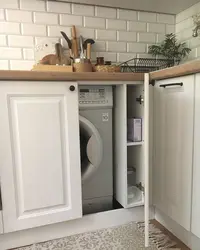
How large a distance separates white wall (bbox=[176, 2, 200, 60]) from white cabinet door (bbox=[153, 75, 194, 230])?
2.11ft

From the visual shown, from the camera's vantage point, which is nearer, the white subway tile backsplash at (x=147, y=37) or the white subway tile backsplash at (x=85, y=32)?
the white subway tile backsplash at (x=85, y=32)

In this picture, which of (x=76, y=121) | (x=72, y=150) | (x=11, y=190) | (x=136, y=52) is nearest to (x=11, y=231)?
(x=11, y=190)

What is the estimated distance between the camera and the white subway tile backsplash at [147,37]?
6.19ft

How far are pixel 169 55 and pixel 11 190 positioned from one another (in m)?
1.47

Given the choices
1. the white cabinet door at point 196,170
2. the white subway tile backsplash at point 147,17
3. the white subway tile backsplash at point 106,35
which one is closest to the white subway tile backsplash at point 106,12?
the white subway tile backsplash at point 106,35

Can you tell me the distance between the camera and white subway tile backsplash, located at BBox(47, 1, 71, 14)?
5.37 ft

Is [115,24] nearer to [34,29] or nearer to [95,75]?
[34,29]

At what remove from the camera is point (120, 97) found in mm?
1438

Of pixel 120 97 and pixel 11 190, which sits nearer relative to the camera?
pixel 11 190

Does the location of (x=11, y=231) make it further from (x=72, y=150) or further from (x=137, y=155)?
(x=137, y=155)

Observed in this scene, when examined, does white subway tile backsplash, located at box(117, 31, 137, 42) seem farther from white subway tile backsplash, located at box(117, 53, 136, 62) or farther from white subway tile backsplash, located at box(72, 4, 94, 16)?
white subway tile backsplash, located at box(72, 4, 94, 16)

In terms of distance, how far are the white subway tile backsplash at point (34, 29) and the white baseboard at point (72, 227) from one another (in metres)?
1.30

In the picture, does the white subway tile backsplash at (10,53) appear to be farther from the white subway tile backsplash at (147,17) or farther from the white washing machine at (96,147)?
the white subway tile backsplash at (147,17)

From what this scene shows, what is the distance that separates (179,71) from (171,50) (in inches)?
29.5
